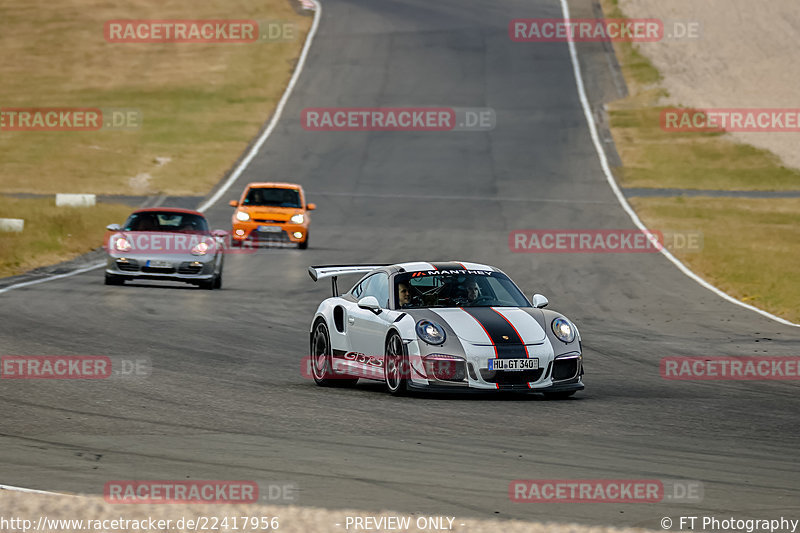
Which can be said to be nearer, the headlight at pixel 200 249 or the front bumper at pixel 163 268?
the front bumper at pixel 163 268

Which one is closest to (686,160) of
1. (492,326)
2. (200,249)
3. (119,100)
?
(119,100)

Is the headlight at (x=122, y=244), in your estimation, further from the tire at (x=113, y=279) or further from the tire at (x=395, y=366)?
the tire at (x=395, y=366)

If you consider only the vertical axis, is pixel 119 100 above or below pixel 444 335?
above

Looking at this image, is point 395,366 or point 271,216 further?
point 271,216

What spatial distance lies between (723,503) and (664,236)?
82.0 feet

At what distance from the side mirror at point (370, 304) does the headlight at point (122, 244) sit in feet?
35.9

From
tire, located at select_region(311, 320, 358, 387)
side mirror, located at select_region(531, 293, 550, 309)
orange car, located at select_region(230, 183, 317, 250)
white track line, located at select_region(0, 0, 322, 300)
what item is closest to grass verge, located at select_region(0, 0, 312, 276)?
white track line, located at select_region(0, 0, 322, 300)

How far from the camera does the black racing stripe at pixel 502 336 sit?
455 inches

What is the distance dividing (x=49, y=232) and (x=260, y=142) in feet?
60.1

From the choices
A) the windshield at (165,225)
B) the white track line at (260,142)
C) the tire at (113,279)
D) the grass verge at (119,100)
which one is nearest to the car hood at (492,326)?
the white track line at (260,142)

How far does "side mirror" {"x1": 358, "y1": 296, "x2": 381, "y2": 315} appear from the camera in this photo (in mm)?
12383

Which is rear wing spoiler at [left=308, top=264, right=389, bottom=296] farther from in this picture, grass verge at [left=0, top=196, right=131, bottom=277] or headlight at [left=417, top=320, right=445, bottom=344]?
grass verge at [left=0, top=196, right=131, bottom=277]

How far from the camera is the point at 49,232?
30.1 metres

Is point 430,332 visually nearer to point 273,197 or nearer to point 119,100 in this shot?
point 273,197
